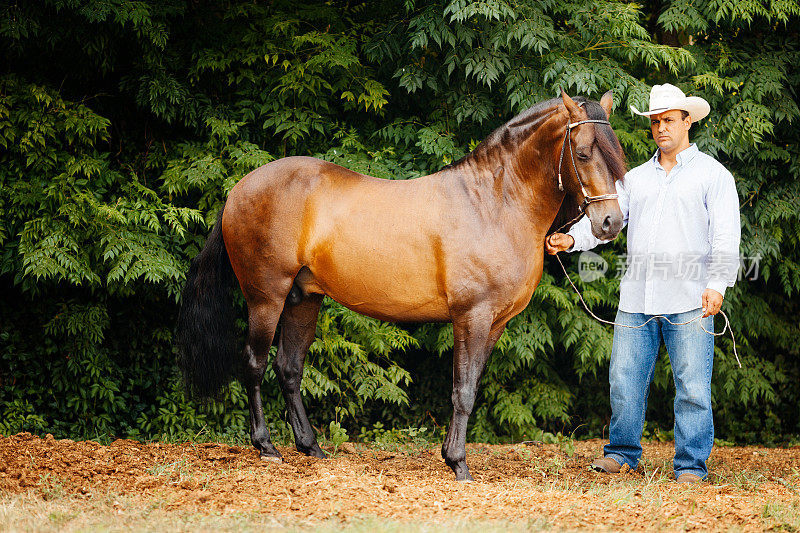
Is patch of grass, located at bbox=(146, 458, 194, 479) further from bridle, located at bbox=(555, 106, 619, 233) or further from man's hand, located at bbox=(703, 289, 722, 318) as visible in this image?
man's hand, located at bbox=(703, 289, 722, 318)

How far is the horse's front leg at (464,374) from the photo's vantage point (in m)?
4.07

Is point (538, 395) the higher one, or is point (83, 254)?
point (83, 254)

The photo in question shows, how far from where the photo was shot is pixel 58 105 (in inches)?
230

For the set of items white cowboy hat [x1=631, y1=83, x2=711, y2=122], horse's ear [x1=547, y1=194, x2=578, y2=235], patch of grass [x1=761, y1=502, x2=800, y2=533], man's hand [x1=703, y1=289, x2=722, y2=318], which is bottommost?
patch of grass [x1=761, y1=502, x2=800, y2=533]

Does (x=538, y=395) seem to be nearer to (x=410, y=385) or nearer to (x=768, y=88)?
(x=410, y=385)

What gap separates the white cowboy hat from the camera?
13.6 feet

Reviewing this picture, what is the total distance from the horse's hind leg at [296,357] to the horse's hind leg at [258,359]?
0.18 metres

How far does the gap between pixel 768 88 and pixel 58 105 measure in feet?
19.9

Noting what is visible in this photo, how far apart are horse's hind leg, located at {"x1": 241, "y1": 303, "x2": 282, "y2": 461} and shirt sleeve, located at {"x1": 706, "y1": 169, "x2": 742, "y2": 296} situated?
8.72 feet

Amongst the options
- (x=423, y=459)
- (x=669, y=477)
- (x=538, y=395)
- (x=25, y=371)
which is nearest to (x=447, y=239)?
(x=423, y=459)

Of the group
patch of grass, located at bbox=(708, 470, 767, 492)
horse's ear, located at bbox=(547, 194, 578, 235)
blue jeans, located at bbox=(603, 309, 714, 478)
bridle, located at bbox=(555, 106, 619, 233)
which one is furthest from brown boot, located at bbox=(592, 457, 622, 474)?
bridle, located at bbox=(555, 106, 619, 233)

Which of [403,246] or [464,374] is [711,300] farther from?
[403,246]

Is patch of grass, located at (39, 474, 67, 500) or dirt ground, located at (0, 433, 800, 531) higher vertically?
dirt ground, located at (0, 433, 800, 531)

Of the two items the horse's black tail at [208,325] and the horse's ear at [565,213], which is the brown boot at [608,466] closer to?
the horse's ear at [565,213]
